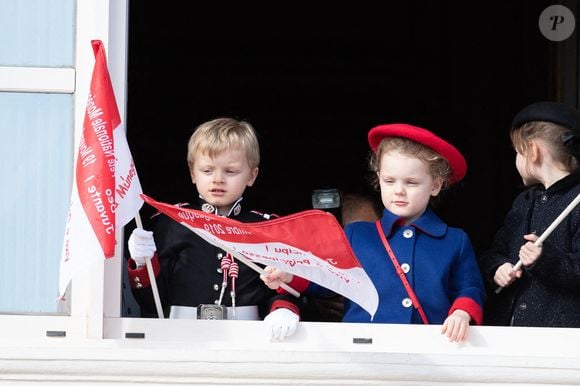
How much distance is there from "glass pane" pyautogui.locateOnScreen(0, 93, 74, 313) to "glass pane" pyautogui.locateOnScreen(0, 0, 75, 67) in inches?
4.4

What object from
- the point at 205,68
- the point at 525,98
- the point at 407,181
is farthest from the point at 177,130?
the point at 407,181

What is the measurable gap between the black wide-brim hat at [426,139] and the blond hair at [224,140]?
0.39 metres

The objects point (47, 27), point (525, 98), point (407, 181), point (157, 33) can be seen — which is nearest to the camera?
point (47, 27)

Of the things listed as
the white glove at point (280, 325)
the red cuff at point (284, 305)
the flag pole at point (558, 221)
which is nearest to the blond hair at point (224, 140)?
the red cuff at point (284, 305)

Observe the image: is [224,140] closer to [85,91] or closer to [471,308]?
[85,91]

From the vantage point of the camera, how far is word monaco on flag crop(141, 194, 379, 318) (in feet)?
13.5

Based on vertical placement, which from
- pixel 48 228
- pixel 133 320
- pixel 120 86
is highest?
pixel 120 86

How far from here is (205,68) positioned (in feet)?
27.5

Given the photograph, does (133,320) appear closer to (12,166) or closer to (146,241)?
(146,241)

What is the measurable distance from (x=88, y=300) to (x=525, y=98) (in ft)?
13.4

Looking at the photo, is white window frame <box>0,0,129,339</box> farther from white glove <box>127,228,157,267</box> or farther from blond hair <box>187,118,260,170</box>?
blond hair <box>187,118,260,170</box>

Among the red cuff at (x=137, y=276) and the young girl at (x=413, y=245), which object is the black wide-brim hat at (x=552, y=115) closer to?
the young girl at (x=413, y=245)

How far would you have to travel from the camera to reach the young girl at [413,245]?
4.47 meters

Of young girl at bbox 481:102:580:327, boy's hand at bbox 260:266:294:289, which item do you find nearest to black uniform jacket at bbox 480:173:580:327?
young girl at bbox 481:102:580:327
